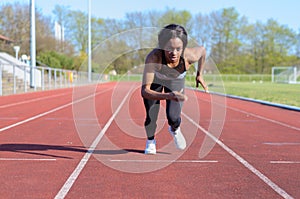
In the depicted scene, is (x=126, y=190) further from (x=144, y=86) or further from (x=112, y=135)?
(x=112, y=135)

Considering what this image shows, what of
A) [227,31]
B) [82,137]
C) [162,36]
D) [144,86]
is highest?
[227,31]

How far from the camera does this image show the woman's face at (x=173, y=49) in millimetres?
5793

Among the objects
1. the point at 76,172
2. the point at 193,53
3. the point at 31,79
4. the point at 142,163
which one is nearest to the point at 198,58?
the point at 193,53

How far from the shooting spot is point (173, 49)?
5.79 metres

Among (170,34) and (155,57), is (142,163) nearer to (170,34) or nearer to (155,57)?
(155,57)

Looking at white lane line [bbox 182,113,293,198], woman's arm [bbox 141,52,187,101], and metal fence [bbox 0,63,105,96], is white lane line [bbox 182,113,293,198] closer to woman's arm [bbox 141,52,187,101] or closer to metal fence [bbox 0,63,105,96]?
woman's arm [bbox 141,52,187,101]

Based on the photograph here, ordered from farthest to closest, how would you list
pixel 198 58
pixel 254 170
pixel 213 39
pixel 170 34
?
1. pixel 213 39
2. pixel 198 58
3. pixel 254 170
4. pixel 170 34

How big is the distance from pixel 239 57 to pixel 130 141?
73163 mm

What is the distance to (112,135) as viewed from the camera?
9359 millimetres

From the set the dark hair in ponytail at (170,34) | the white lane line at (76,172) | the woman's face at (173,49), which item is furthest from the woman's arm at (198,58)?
the white lane line at (76,172)

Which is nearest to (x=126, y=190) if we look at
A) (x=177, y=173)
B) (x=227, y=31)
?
(x=177, y=173)

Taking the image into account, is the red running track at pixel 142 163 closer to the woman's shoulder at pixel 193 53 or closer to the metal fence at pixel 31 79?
the woman's shoulder at pixel 193 53

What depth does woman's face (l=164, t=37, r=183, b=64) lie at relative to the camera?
5.79 m

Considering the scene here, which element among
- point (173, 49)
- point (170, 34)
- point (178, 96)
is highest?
→ point (170, 34)
